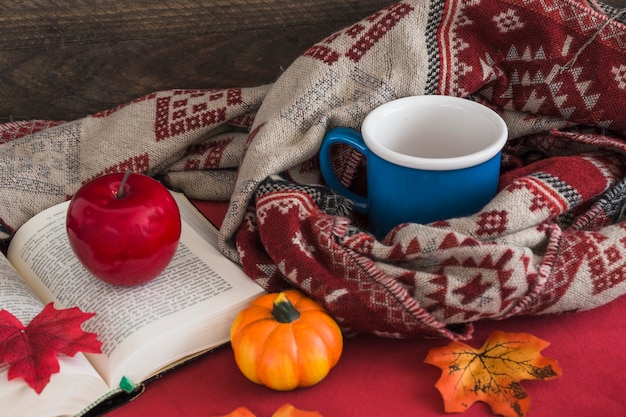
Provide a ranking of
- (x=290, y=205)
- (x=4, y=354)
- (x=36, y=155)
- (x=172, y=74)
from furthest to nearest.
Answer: (x=172, y=74) → (x=36, y=155) → (x=290, y=205) → (x=4, y=354)

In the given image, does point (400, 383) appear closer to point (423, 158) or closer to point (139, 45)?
point (423, 158)

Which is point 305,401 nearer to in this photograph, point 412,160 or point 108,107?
point 412,160

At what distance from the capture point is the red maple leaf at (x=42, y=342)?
0.72 metres

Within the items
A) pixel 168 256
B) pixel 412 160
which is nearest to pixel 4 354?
pixel 168 256

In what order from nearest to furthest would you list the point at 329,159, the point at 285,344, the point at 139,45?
the point at 285,344, the point at 329,159, the point at 139,45

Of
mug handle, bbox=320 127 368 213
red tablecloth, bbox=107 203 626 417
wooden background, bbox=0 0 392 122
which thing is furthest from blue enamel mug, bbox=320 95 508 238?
wooden background, bbox=0 0 392 122

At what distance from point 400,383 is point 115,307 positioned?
29 cm

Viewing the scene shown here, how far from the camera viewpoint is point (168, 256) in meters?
0.83

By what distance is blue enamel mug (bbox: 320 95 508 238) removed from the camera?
0.81 metres

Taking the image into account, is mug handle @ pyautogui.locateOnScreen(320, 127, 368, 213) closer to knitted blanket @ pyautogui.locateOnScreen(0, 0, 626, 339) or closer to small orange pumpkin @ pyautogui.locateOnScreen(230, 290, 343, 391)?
knitted blanket @ pyautogui.locateOnScreen(0, 0, 626, 339)

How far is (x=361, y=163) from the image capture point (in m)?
0.94

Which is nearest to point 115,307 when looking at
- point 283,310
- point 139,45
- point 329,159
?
point 283,310

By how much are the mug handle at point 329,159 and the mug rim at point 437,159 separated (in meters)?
0.03

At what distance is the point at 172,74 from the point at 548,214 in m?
0.59
